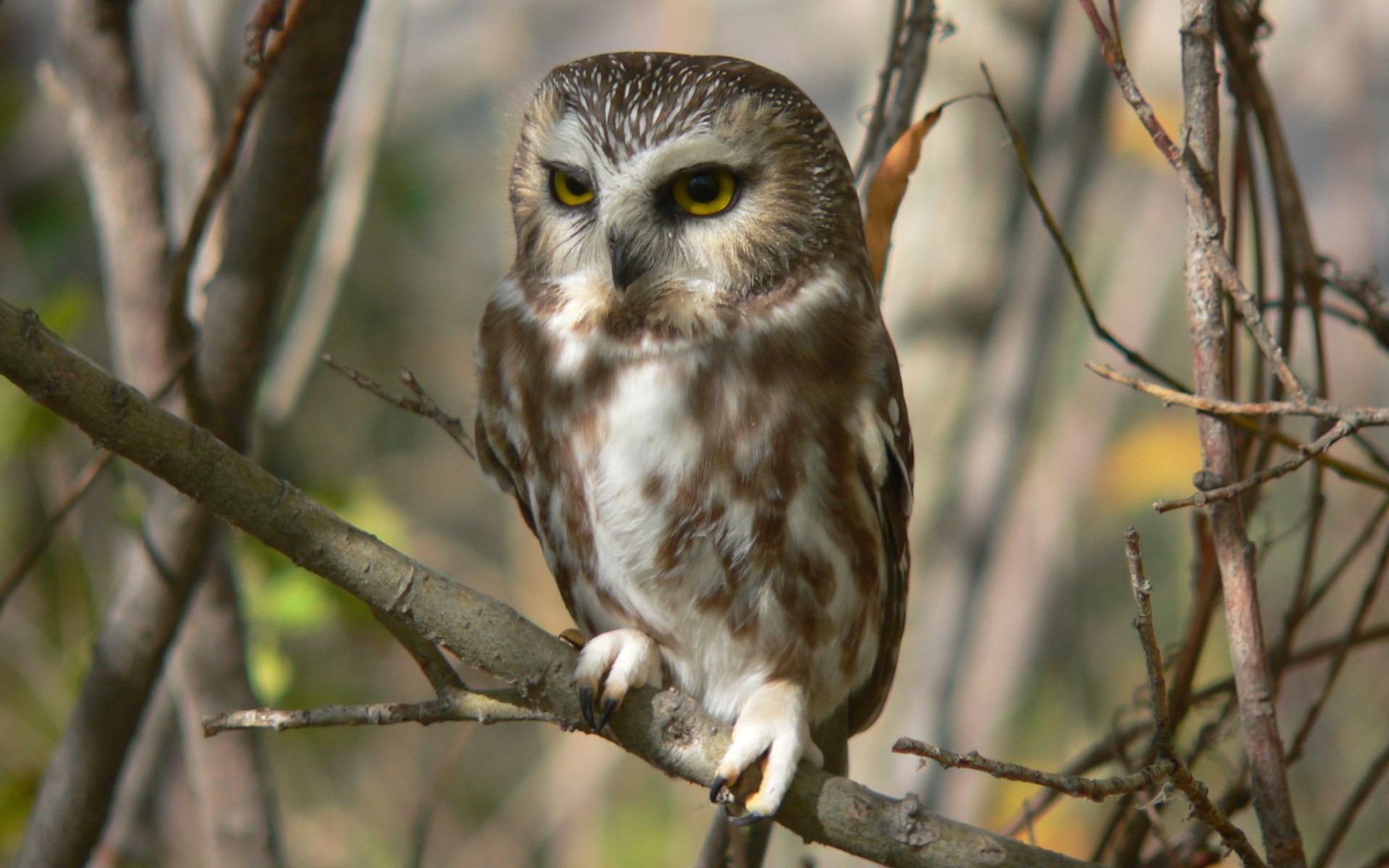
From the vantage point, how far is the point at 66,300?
2.39m

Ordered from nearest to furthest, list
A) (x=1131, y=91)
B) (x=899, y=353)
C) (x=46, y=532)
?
1. (x=1131, y=91)
2. (x=46, y=532)
3. (x=899, y=353)

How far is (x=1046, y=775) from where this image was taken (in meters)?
1.25

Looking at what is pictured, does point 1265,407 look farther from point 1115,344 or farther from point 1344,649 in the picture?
point 1344,649

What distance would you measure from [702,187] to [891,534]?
69cm

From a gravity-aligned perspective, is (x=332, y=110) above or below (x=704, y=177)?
below

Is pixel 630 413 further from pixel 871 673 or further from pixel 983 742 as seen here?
pixel 983 742

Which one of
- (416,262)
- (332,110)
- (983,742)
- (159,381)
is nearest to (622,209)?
(332,110)

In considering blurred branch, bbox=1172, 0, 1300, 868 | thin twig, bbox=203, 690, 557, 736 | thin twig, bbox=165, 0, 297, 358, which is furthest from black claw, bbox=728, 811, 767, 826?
thin twig, bbox=165, 0, 297, 358

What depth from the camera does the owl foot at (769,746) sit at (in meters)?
1.71

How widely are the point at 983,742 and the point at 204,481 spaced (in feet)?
9.12

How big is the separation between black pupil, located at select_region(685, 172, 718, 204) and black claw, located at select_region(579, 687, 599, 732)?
31.4 inches

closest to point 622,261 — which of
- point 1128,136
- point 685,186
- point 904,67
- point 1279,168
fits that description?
point 685,186

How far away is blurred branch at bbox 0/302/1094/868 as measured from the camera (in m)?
1.24

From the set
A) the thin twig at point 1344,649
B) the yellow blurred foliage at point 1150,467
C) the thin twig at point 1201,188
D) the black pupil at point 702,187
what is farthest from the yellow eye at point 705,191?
the yellow blurred foliage at point 1150,467
